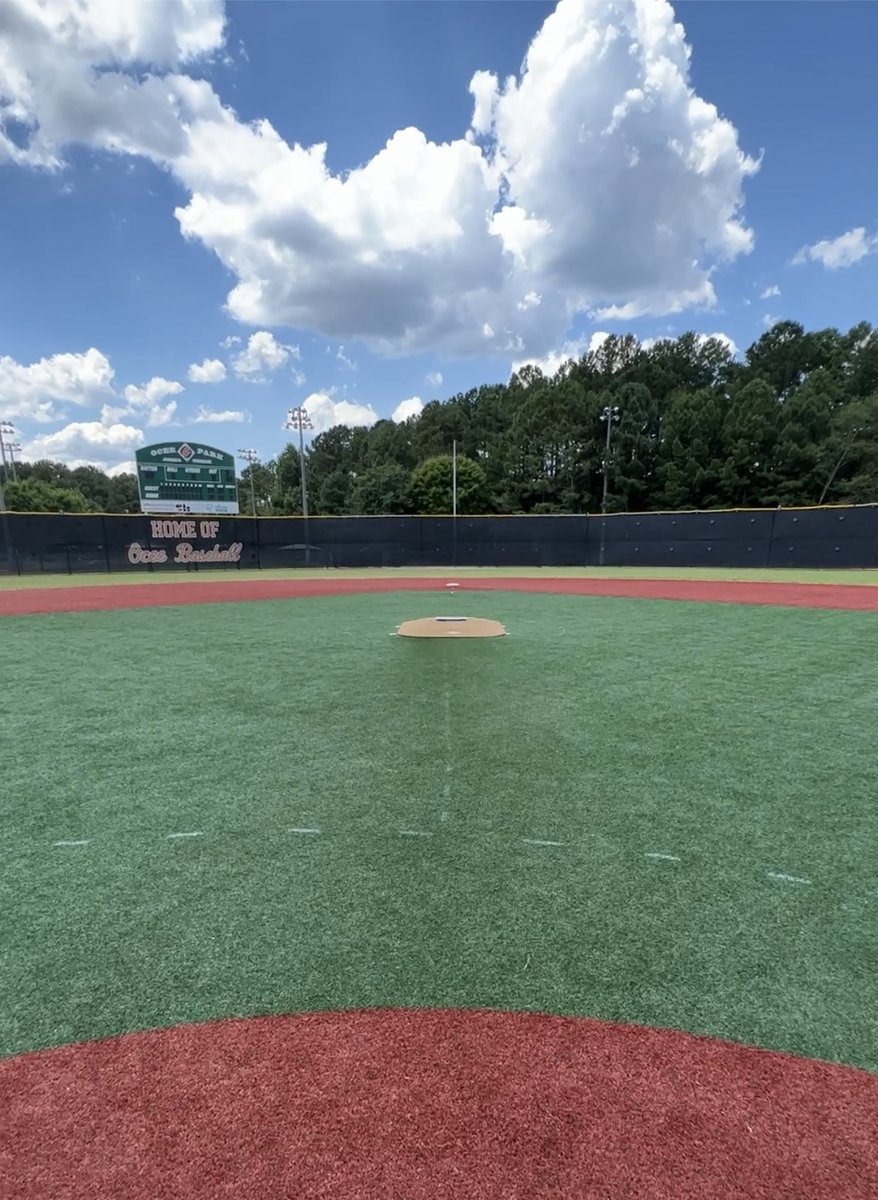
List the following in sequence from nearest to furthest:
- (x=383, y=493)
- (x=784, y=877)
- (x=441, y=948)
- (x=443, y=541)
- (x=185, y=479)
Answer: (x=441, y=948) < (x=784, y=877) < (x=185, y=479) < (x=443, y=541) < (x=383, y=493)

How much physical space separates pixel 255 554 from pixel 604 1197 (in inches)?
1033

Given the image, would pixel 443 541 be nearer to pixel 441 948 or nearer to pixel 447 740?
pixel 447 740

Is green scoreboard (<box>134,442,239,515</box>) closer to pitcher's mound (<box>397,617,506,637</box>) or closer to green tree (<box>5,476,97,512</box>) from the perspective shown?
pitcher's mound (<box>397,617,506,637</box>)

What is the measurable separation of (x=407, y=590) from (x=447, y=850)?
14.5 meters

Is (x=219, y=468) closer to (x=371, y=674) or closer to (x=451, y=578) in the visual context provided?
(x=451, y=578)

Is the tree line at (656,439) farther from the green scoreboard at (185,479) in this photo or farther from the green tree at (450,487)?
the green scoreboard at (185,479)

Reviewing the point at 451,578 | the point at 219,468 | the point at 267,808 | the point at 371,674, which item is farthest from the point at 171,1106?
the point at 219,468

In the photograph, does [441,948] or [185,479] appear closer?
[441,948]

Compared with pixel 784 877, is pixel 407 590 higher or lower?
lower

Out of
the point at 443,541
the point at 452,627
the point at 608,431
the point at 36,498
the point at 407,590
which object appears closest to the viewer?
the point at 452,627

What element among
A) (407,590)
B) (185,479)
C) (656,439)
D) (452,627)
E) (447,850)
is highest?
(656,439)

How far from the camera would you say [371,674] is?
684cm

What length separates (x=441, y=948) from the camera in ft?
7.80

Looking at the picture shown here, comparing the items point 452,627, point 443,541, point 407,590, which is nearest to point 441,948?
point 452,627
